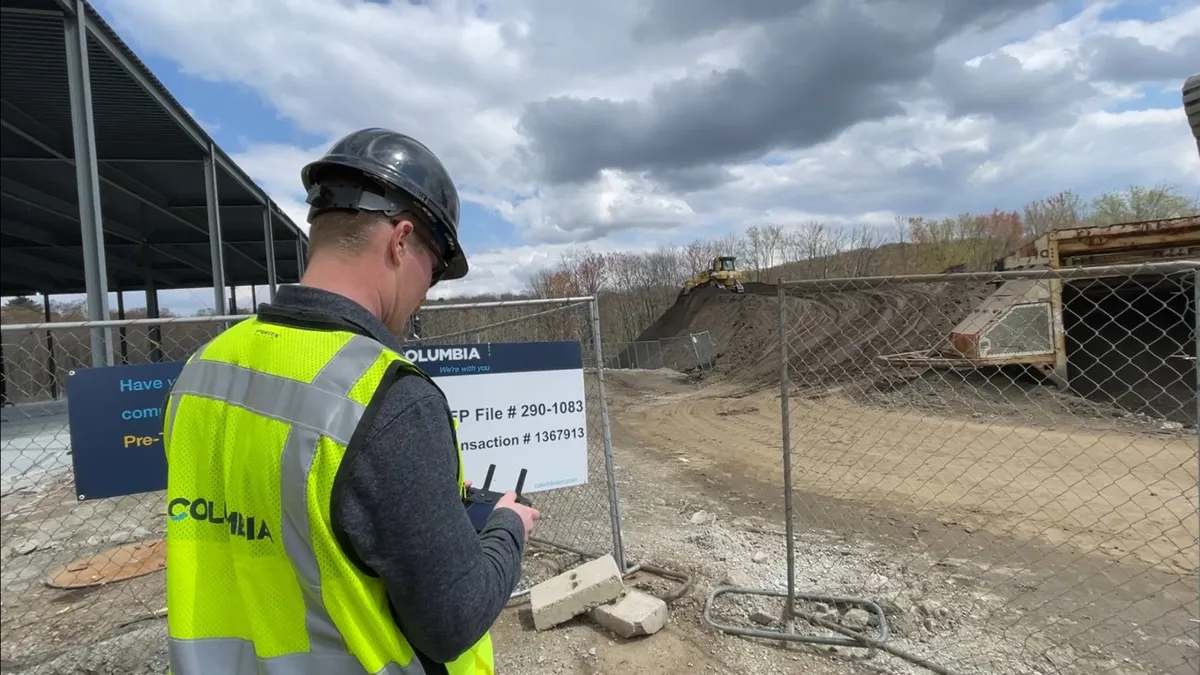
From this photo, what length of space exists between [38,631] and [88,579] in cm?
90

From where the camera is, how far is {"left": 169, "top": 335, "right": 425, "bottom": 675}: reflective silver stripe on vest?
105 centimetres

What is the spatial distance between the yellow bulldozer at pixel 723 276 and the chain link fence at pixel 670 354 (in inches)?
153

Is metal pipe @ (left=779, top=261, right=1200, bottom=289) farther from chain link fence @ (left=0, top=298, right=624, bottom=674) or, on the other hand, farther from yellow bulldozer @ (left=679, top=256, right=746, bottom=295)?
yellow bulldozer @ (left=679, top=256, right=746, bottom=295)

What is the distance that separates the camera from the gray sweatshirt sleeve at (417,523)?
1.03 meters

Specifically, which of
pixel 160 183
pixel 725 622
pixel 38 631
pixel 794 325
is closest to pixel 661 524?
pixel 725 622

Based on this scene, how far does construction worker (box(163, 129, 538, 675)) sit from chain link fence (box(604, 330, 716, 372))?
22.1 meters

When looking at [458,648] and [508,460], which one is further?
[508,460]

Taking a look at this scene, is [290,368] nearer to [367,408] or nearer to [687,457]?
[367,408]

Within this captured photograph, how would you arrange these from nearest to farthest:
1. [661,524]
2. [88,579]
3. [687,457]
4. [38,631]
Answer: [38,631], [88,579], [661,524], [687,457]

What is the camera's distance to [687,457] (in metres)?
10.5

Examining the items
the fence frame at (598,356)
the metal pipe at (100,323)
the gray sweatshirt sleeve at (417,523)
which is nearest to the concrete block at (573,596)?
the fence frame at (598,356)

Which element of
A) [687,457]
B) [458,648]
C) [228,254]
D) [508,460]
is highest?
[228,254]

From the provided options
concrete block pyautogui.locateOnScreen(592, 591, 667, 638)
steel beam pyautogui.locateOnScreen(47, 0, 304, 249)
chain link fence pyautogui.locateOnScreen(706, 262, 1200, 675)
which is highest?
steel beam pyautogui.locateOnScreen(47, 0, 304, 249)

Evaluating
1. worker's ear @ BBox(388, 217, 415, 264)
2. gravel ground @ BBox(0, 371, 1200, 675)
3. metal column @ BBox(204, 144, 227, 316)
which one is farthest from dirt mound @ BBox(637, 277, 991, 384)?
worker's ear @ BBox(388, 217, 415, 264)
